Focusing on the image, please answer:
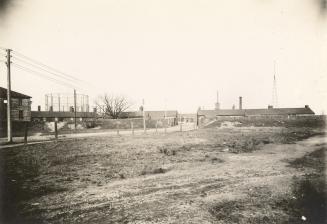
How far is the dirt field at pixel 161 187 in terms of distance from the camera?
20.6 ft

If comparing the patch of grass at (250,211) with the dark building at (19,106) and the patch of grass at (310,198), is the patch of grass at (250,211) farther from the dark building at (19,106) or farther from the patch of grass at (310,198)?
the dark building at (19,106)

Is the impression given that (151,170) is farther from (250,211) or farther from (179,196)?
(250,211)

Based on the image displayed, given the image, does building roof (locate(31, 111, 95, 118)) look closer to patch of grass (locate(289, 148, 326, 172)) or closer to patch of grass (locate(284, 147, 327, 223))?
patch of grass (locate(289, 148, 326, 172))

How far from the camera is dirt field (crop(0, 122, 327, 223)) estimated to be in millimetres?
6293

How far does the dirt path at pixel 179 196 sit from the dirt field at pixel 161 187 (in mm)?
25

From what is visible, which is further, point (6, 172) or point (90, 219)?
point (6, 172)

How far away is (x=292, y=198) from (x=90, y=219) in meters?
5.76

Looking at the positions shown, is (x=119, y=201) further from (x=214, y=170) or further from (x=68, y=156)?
(x=68, y=156)

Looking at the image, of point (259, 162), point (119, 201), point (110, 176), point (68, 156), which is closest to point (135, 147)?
point (68, 156)

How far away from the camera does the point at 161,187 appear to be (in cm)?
831

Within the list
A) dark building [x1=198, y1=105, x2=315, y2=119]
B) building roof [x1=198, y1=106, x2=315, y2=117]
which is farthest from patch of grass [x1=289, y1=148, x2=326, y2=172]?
building roof [x1=198, y1=106, x2=315, y2=117]

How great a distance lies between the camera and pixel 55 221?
5.91 m

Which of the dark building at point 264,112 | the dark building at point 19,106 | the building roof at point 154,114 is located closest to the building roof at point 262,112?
the dark building at point 264,112

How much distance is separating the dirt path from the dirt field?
0.08ft
